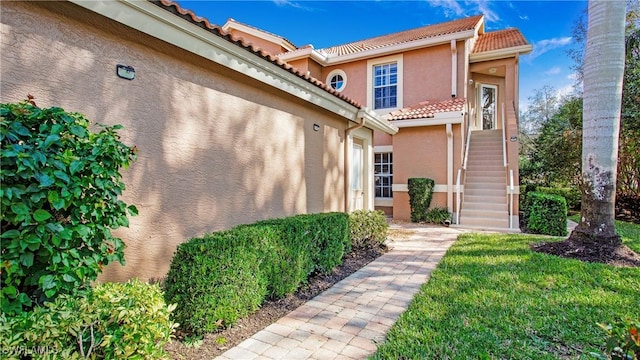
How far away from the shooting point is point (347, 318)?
405cm

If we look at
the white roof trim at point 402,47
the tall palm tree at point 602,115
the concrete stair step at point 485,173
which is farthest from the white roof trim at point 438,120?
the tall palm tree at point 602,115

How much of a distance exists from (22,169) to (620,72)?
955 centimetres

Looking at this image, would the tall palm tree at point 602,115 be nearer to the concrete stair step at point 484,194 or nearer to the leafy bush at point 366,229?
the leafy bush at point 366,229

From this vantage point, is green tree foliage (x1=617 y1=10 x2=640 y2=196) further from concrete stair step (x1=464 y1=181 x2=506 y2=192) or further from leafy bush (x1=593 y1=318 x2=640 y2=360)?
leafy bush (x1=593 y1=318 x2=640 y2=360)

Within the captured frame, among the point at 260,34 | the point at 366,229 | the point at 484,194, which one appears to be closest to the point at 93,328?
the point at 366,229

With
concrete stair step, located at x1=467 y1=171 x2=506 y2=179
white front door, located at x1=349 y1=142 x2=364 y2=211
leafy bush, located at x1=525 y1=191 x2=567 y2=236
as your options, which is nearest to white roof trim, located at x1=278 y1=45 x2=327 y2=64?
white front door, located at x1=349 y1=142 x2=364 y2=211

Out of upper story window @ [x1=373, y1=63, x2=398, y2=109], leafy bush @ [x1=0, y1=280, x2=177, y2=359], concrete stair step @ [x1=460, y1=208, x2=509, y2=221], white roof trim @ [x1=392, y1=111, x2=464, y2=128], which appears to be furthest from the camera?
upper story window @ [x1=373, y1=63, x2=398, y2=109]

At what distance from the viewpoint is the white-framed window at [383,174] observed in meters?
14.3

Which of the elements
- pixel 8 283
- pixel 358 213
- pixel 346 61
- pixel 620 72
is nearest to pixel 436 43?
pixel 346 61

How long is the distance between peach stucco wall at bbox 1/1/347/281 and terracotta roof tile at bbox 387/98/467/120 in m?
7.36

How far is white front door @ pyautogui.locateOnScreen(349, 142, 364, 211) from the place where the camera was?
9.41 m

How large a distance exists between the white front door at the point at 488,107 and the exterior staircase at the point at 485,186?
317 cm

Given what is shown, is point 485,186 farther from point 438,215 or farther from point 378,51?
point 378,51

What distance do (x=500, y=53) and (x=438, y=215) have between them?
800 centimetres
